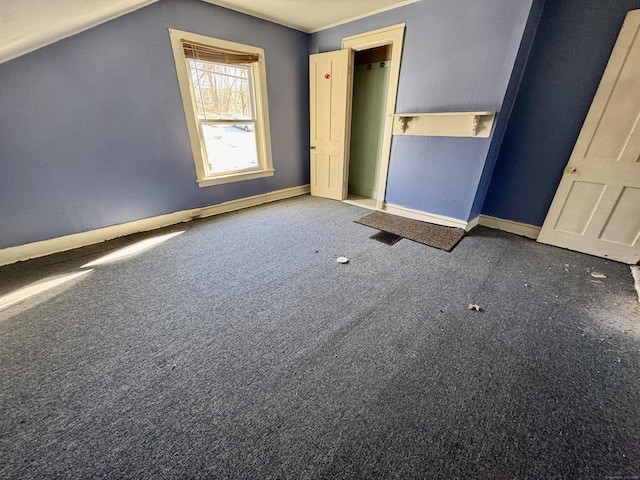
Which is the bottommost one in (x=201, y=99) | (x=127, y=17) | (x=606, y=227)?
(x=606, y=227)

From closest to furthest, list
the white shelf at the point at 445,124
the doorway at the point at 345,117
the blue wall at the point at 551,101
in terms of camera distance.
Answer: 1. the blue wall at the point at 551,101
2. the white shelf at the point at 445,124
3. the doorway at the point at 345,117

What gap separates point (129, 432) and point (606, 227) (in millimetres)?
4018

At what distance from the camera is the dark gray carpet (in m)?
1.00

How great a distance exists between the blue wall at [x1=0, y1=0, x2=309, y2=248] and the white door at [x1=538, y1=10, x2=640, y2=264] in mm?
3725

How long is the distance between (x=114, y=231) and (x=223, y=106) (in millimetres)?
2001

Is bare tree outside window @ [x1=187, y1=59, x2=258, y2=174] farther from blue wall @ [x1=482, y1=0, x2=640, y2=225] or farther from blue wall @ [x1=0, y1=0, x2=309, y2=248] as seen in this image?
blue wall @ [x1=482, y1=0, x2=640, y2=225]

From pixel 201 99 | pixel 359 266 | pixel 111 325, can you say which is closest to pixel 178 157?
pixel 201 99

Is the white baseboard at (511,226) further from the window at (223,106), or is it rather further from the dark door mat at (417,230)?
the window at (223,106)

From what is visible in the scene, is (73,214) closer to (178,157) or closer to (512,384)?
(178,157)

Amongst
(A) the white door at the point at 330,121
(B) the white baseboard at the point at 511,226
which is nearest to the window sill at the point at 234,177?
(A) the white door at the point at 330,121

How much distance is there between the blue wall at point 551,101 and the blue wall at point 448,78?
427 millimetres

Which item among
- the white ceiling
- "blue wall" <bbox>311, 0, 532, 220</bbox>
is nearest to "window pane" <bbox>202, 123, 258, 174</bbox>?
the white ceiling

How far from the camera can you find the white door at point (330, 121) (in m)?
3.59

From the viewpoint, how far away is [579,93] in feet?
8.05
